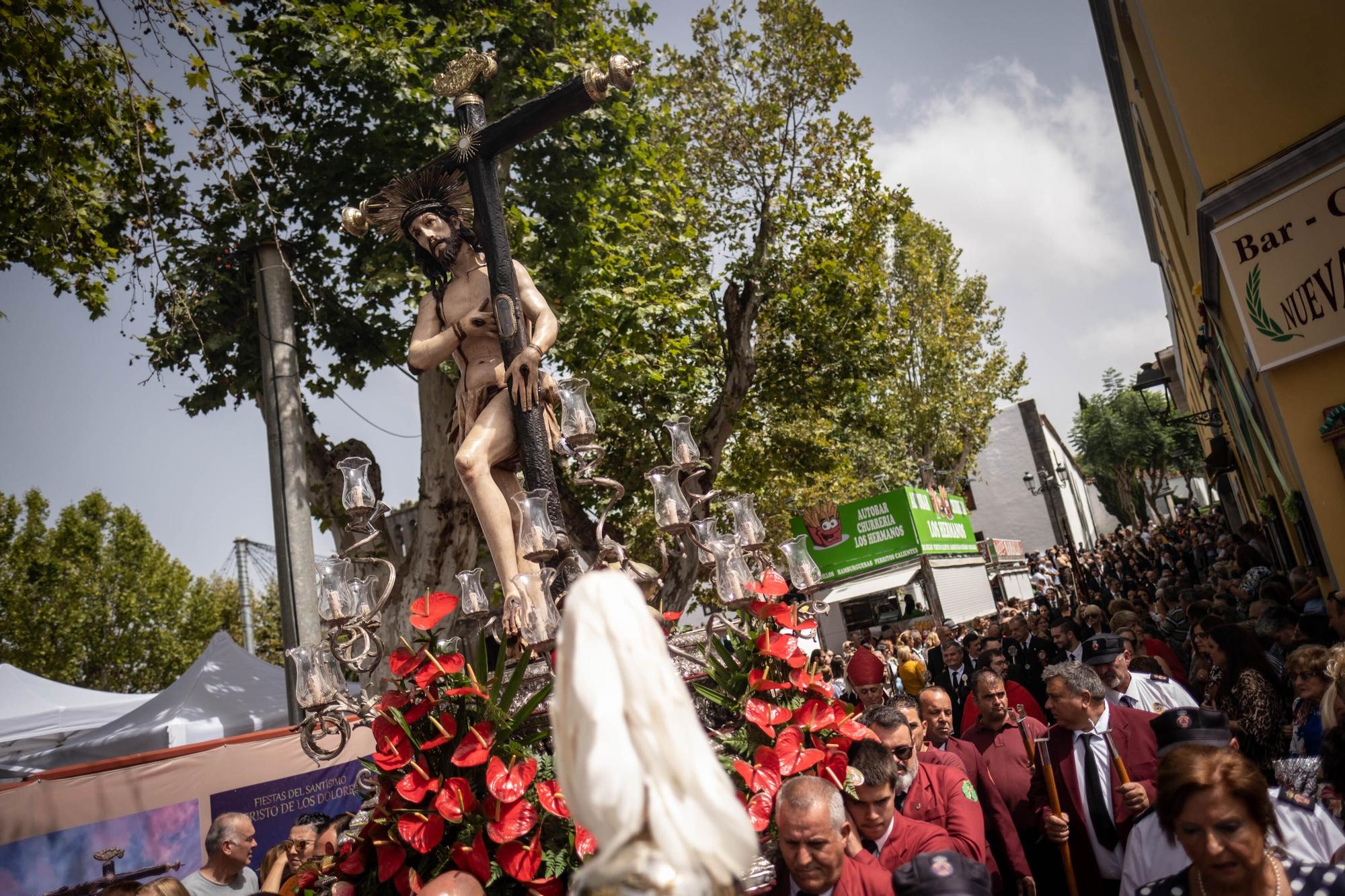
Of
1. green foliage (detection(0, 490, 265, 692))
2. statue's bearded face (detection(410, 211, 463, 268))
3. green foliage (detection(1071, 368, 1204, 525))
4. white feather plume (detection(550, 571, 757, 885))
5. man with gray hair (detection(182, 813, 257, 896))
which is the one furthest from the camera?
green foliage (detection(1071, 368, 1204, 525))

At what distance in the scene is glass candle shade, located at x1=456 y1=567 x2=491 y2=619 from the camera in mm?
3916

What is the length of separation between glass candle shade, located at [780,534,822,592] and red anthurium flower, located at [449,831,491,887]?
1.80 meters

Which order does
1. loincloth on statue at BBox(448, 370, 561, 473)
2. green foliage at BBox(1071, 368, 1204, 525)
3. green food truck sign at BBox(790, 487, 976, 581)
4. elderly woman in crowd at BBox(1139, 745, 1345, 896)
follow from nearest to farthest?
elderly woman in crowd at BBox(1139, 745, 1345, 896)
loincloth on statue at BBox(448, 370, 561, 473)
green food truck sign at BBox(790, 487, 976, 581)
green foliage at BBox(1071, 368, 1204, 525)

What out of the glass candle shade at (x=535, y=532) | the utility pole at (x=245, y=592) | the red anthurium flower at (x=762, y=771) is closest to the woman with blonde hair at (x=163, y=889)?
the glass candle shade at (x=535, y=532)

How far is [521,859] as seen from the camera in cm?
284

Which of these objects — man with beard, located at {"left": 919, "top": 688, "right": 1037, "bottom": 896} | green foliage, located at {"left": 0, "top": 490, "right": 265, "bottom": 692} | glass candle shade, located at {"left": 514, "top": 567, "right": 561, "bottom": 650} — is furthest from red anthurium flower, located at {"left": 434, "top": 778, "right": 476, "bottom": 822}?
green foliage, located at {"left": 0, "top": 490, "right": 265, "bottom": 692}

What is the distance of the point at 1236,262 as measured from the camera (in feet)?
25.1

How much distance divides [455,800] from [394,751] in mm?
302

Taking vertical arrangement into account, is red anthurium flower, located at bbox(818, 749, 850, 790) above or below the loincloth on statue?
→ below

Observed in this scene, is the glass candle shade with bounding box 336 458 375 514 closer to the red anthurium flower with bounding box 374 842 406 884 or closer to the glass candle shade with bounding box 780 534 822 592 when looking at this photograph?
the red anthurium flower with bounding box 374 842 406 884

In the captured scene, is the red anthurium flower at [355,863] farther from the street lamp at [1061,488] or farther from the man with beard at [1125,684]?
the street lamp at [1061,488]

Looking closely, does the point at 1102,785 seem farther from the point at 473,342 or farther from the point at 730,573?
the point at 473,342

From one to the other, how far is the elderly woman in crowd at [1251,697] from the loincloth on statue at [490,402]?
11.8 ft

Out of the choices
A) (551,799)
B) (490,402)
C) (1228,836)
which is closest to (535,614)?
(551,799)
